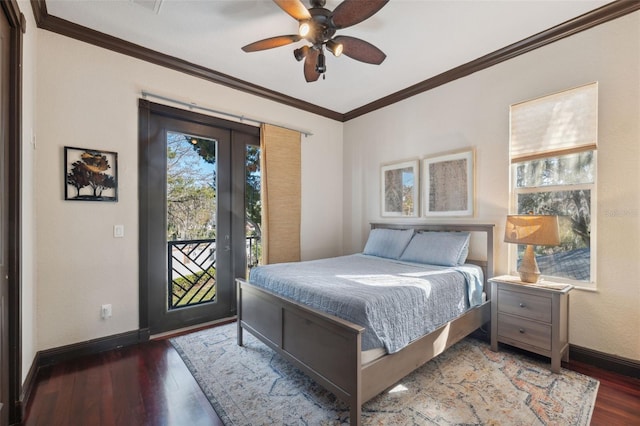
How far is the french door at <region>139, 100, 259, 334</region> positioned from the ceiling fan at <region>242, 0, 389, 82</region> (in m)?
1.38

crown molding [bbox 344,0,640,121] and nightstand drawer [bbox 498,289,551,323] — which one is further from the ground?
crown molding [bbox 344,0,640,121]

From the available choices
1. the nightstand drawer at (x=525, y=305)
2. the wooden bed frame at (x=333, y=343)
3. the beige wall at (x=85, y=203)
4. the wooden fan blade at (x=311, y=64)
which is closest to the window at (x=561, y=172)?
the nightstand drawer at (x=525, y=305)

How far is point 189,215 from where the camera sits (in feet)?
11.0

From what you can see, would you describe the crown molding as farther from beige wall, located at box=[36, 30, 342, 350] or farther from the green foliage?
the green foliage

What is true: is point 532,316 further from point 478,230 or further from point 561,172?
point 561,172

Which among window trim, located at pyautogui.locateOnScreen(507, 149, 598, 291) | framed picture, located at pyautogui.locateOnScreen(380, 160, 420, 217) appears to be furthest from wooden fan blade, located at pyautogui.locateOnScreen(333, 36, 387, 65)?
window trim, located at pyautogui.locateOnScreen(507, 149, 598, 291)

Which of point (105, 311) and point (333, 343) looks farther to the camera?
point (105, 311)

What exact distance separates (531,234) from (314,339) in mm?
1977

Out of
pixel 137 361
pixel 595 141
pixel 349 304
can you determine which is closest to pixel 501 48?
pixel 595 141

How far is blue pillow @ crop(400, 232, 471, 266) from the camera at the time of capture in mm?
2951

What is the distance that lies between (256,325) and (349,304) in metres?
1.15

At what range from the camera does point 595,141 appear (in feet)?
7.91

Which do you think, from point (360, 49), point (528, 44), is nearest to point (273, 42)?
point (360, 49)

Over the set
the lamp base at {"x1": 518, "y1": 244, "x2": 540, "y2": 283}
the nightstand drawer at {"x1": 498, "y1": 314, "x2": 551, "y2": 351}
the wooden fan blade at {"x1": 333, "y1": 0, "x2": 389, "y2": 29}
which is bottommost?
the nightstand drawer at {"x1": 498, "y1": 314, "x2": 551, "y2": 351}
